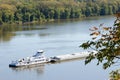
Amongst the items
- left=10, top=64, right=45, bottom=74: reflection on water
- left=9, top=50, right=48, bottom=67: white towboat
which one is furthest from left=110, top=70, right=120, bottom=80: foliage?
left=9, top=50, right=48, bottom=67: white towboat

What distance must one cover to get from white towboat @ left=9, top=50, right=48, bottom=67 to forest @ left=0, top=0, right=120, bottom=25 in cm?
1219

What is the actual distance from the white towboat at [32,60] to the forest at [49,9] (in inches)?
480

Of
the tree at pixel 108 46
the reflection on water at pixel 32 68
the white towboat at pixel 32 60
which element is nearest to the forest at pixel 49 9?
the white towboat at pixel 32 60

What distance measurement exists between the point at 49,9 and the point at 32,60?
606 inches

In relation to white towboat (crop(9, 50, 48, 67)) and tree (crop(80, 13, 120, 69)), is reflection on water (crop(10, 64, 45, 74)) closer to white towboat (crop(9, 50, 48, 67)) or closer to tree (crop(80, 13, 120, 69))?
white towboat (crop(9, 50, 48, 67))

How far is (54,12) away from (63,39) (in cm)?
1152

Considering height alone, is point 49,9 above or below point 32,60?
above

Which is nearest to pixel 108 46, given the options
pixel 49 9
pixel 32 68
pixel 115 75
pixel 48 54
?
pixel 115 75

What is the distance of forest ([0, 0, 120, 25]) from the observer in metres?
24.9

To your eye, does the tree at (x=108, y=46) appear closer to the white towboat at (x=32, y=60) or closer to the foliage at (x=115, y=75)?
the foliage at (x=115, y=75)

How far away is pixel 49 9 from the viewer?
26734 mm

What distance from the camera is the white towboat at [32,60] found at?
35.9 ft

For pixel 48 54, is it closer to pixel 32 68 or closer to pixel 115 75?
pixel 32 68

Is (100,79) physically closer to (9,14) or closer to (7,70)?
(7,70)
